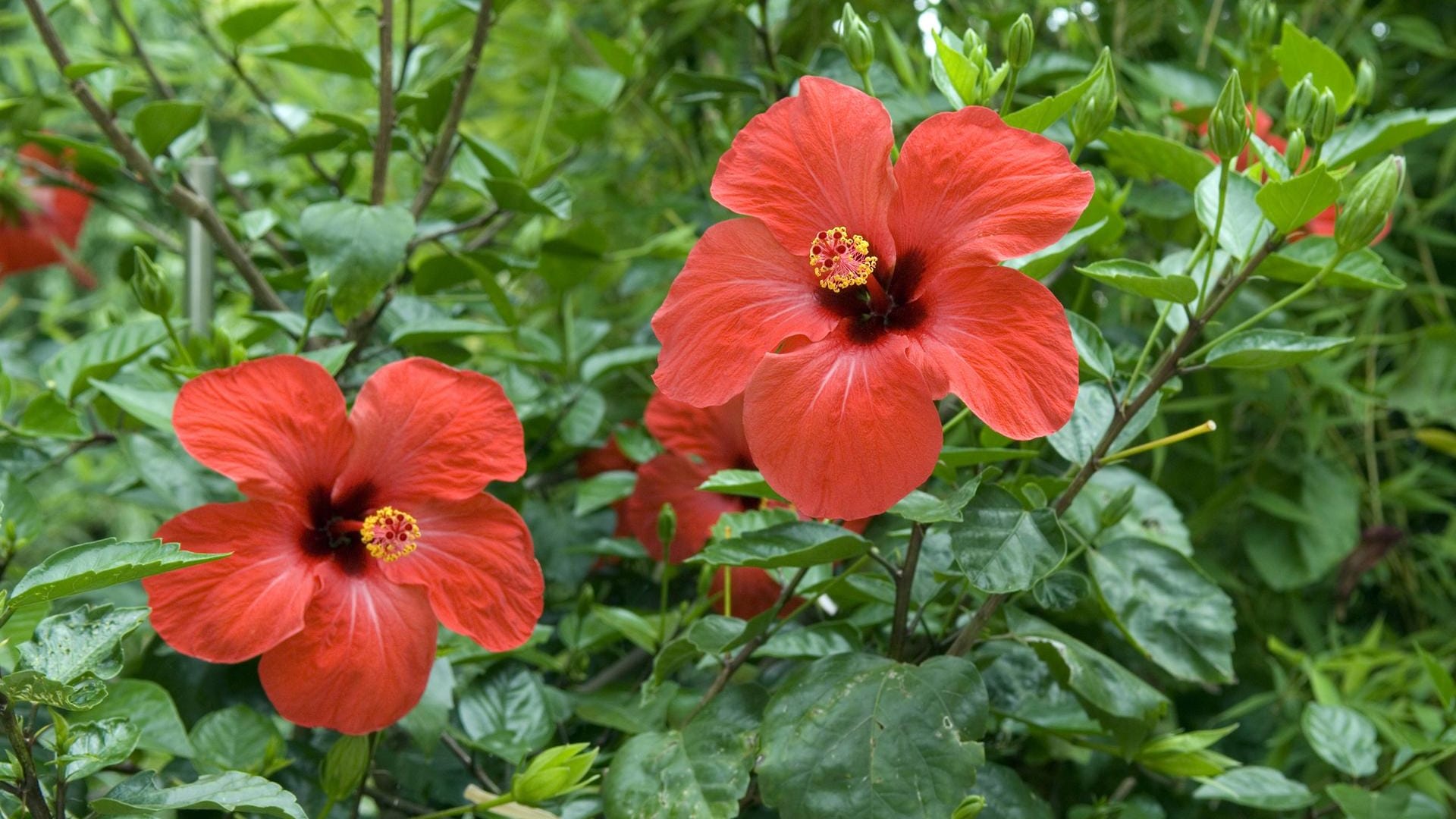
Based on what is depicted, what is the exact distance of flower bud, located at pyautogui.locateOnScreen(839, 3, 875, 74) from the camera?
719 mm

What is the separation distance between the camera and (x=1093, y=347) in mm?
697

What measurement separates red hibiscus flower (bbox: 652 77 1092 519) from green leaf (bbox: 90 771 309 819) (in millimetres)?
255

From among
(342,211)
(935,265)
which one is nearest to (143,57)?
(342,211)

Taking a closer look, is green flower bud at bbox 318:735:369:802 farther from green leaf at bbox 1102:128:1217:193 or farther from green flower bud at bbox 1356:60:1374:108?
green flower bud at bbox 1356:60:1374:108

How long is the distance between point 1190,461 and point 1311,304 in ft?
0.66

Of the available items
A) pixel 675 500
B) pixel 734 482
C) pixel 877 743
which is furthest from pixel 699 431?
pixel 877 743

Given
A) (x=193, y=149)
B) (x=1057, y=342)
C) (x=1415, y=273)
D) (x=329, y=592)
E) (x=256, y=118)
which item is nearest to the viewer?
(x=1057, y=342)

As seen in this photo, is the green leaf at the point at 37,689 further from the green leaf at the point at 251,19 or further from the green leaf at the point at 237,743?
the green leaf at the point at 251,19

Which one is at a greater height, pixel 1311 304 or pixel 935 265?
pixel 935 265

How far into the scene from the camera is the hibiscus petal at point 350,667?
668mm

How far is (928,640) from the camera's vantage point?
755mm

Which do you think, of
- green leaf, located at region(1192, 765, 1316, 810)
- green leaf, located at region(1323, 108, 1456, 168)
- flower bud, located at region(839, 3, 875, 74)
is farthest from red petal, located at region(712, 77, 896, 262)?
green leaf, located at region(1192, 765, 1316, 810)

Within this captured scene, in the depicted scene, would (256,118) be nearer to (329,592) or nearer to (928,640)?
(329,592)

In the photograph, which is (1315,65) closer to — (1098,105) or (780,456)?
(1098,105)
